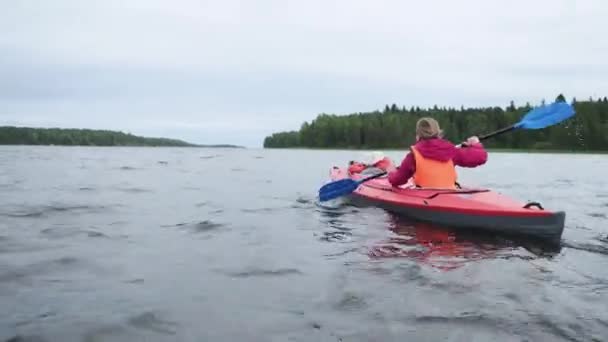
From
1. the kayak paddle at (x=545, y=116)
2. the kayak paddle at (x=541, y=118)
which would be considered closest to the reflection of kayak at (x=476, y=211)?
the kayak paddle at (x=541, y=118)

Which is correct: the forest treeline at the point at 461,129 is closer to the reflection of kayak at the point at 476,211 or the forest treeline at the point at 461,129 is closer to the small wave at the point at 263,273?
the reflection of kayak at the point at 476,211

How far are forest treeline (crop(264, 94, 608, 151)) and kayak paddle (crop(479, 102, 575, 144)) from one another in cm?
5758

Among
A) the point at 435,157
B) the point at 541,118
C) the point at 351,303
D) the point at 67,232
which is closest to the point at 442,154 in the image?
the point at 435,157

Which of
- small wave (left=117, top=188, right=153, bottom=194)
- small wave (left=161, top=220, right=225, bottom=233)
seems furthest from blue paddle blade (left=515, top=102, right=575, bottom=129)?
small wave (left=117, top=188, right=153, bottom=194)

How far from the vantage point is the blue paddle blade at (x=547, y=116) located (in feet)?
29.8

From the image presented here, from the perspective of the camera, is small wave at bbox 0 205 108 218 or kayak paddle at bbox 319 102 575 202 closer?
small wave at bbox 0 205 108 218

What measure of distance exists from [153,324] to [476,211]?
4900 mm

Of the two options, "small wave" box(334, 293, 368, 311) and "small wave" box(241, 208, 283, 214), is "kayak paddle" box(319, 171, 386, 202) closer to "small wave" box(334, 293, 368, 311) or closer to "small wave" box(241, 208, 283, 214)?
"small wave" box(241, 208, 283, 214)

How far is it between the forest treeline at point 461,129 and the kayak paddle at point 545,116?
5758 centimetres

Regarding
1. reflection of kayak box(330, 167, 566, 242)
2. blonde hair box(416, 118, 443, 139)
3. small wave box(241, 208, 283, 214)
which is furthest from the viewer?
small wave box(241, 208, 283, 214)

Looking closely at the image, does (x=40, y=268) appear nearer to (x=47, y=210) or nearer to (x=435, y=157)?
(x=47, y=210)

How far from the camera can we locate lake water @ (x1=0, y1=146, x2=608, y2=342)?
3686mm

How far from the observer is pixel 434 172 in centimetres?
807

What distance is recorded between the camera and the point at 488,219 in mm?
7133
